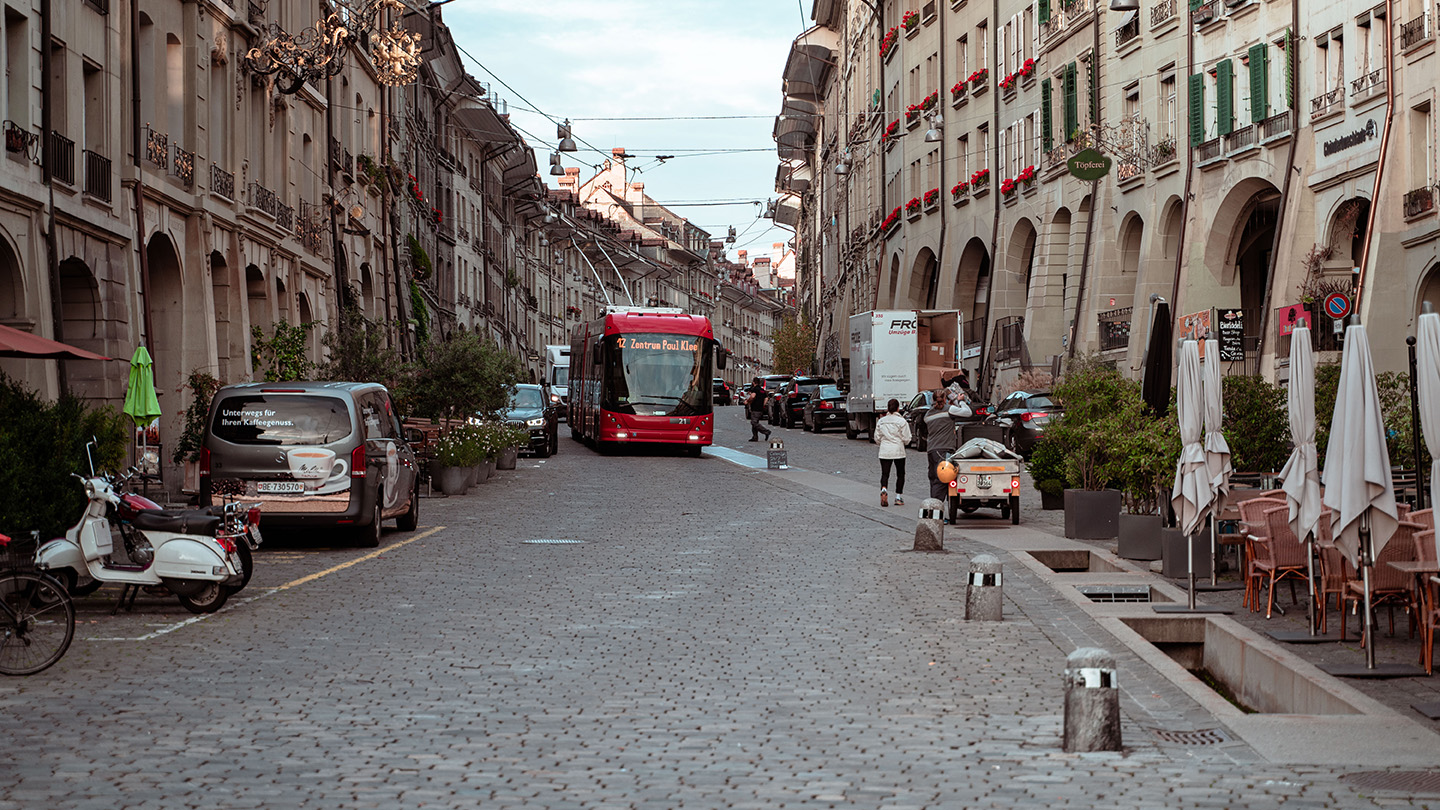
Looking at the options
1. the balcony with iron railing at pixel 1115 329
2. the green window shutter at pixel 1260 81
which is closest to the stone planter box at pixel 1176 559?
the green window shutter at pixel 1260 81

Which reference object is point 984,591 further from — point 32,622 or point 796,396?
point 796,396

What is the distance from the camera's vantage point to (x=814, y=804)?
656cm

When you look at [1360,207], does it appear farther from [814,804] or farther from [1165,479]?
[814,804]

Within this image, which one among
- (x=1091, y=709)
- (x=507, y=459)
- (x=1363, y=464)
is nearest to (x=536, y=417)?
(x=507, y=459)

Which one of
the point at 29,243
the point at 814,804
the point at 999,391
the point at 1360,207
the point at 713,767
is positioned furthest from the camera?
the point at 999,391

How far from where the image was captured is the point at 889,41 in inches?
2576

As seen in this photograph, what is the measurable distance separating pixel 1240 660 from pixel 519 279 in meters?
74.6

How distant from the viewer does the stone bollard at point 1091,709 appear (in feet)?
24.7

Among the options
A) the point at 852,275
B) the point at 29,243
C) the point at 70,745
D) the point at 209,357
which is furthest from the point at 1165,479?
the point at 852,275

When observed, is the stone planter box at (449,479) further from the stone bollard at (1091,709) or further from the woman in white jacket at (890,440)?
the stone bollard at (1091,709)

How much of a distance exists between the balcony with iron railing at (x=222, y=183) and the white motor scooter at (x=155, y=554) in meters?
19.5

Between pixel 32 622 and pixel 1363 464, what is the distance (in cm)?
773

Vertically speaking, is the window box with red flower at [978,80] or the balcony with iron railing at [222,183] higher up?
the window box with red flower at [978,80]

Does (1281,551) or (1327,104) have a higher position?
(1327,104)
